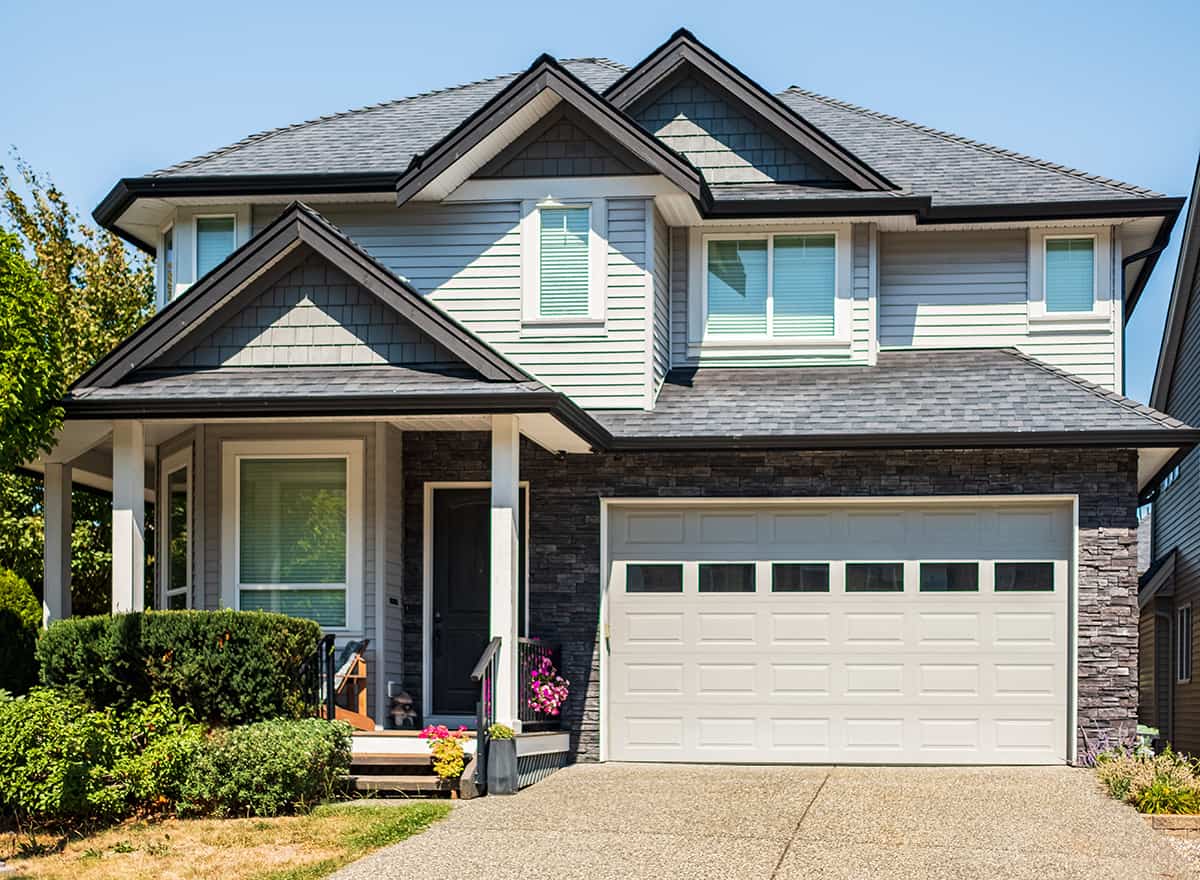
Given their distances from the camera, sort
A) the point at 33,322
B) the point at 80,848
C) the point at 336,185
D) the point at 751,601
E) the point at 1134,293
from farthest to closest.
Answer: the point at 1134,293 → the point at 336,185 → the point at 751,601 → the point at 33,322 → the point at 80,848

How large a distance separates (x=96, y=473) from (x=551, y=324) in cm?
547

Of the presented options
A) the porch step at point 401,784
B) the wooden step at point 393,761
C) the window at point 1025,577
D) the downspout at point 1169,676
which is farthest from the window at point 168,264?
the downspout at point 1169,676

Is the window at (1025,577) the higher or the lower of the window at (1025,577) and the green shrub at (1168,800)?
the higher

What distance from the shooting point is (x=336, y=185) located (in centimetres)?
1684

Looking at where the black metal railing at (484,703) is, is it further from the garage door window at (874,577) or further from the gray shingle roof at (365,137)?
the gray shingle roof at (365,137)

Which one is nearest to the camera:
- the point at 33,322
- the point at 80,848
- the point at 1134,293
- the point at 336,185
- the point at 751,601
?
the point at 80,848

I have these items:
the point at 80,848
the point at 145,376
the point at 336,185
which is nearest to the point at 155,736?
the point at 80,848

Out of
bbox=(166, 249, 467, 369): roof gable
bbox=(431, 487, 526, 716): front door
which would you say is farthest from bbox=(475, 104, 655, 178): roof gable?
bbox=(431, 487, 526, 716): front door

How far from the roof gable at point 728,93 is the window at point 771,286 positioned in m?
0.86

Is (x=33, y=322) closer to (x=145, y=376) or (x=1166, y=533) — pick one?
(x=145, y=376)

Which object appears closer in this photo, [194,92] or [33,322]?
[33,322]

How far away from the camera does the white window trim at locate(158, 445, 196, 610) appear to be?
15.7 m

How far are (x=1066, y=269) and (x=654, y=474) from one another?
17.4 ft

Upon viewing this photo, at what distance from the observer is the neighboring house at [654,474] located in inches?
604
